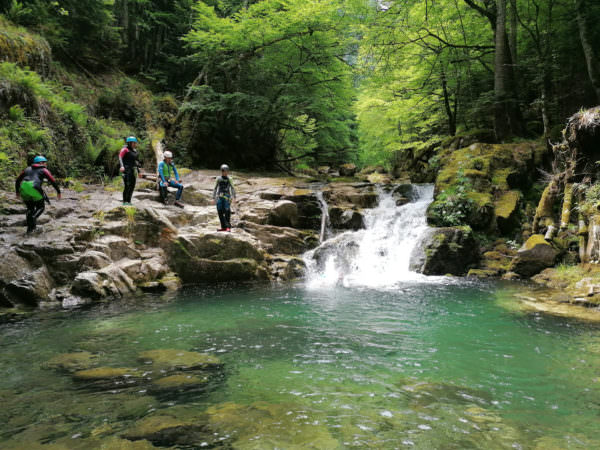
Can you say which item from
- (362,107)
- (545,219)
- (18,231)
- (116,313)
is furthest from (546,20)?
(18,231)

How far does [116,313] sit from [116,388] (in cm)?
379

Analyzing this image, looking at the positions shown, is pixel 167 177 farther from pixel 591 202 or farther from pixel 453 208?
pixel 591 202

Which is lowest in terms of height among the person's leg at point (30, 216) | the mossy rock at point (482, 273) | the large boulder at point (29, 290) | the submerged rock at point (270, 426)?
the mossy rock at point (482, 273)

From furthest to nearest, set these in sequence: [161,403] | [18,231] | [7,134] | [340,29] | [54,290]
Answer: [340,29], [7,134], [18,231], [54,290], [161,403]

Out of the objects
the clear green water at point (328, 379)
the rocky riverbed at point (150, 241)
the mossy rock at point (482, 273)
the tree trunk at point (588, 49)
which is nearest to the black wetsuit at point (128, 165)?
the rocky riverbed at point (150, 241)

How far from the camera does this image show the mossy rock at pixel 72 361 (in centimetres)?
417

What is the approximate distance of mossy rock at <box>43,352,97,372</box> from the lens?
4.17 m

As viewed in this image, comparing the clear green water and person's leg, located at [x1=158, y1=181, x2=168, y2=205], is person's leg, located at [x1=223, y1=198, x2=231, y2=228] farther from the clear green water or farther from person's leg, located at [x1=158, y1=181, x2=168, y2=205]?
the clear green water

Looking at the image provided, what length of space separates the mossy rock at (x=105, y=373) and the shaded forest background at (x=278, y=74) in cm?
1009

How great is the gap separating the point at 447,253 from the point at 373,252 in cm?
235

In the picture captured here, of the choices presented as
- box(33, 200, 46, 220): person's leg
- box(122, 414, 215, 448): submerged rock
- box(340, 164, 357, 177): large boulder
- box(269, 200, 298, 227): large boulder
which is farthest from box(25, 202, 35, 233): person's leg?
box(340, 164, 357, 177): large boulder

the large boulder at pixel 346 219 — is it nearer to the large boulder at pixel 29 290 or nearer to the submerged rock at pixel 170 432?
the large boulder at pixel 29 290

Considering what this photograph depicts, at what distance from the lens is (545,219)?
1061 cm

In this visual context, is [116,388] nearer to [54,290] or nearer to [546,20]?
[54,290]
